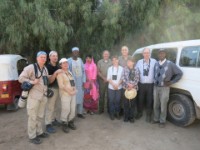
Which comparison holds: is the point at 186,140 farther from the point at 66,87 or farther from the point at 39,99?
the point at 39,99

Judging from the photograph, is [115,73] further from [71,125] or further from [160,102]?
[71,125]

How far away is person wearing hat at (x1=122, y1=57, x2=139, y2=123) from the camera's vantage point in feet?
21.0

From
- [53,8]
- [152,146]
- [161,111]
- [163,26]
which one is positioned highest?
[53,8]

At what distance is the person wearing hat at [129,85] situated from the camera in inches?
252

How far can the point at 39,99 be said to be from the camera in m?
5.11

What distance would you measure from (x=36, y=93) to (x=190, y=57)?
3.48 m

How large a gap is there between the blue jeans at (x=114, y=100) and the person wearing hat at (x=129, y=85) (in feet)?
0.58

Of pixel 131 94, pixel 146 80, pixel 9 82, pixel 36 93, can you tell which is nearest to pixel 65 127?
→ pixel 36 93

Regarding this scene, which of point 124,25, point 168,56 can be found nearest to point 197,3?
point 124,25

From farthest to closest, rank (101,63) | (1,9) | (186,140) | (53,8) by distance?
(53,8), (1,9), (101,63), (186,140)

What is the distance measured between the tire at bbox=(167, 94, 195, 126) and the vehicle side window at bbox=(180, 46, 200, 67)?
799mm

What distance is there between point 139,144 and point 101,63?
2.62 m

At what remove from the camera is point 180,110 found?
6.27 meters

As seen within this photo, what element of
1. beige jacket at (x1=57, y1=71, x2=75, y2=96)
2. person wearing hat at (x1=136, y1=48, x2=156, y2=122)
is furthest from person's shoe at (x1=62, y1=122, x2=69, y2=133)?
person wearing hat at (x1=136, y1=48, x2=156, y2=122)
